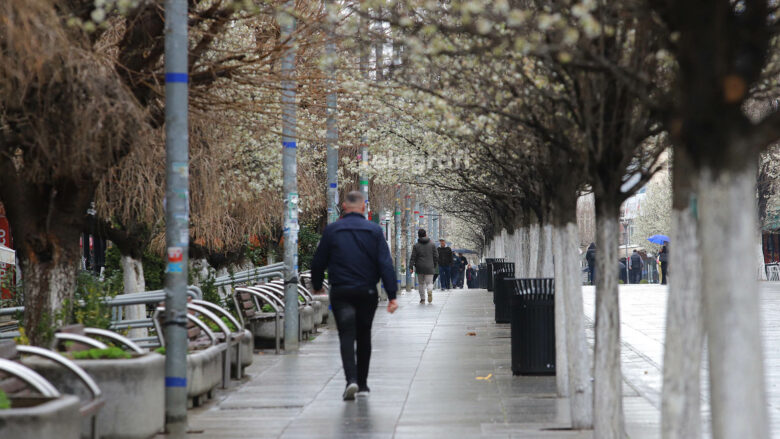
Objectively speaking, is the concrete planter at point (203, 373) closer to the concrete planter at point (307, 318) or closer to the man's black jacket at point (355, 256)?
the man's black jacket at point (355, 256)

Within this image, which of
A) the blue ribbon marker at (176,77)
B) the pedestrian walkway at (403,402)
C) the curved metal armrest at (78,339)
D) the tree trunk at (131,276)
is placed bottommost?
the pedestrian walkway at (403,402)

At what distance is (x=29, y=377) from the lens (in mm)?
6848

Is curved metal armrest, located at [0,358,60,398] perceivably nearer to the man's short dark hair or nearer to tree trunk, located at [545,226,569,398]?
the man's short dark hair

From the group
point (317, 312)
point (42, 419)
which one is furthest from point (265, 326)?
point (42, 419)

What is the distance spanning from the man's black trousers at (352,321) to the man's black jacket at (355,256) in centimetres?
9

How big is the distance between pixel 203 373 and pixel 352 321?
1.48m

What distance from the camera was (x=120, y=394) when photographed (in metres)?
8.24

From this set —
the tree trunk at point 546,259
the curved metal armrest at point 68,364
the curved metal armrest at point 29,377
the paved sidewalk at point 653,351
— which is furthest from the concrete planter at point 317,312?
the curved metal armrest at point 29,377

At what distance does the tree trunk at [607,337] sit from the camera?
728 cm

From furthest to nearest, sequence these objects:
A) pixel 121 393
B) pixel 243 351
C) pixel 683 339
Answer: pixel 243 351 < pixel 121 393 < pixel 683 339

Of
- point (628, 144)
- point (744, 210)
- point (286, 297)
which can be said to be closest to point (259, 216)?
point (286, 297)

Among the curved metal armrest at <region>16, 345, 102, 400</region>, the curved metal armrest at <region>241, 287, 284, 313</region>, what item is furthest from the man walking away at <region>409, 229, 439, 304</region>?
the curved metal armrest at <region>16, 345, 102, 400</region>

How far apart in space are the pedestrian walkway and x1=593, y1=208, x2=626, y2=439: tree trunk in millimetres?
1207

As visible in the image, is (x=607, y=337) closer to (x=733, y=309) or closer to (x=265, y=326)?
(x=733, y=309)
